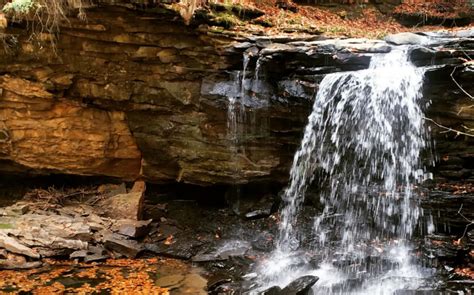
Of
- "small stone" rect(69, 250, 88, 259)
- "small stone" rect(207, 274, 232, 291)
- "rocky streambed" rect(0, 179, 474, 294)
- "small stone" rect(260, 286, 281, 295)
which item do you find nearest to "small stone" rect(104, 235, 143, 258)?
"rocky streambed" rect(0, 179, 474, 294)

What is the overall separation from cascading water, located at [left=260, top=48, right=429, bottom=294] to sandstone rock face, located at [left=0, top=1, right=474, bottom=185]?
305mm

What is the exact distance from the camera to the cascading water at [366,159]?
24.7 feet

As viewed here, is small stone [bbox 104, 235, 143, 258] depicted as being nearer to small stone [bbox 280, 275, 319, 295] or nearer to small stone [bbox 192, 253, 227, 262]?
small stone [bbox 192, 253, 227, 262]

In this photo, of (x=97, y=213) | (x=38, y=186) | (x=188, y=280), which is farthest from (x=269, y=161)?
(x=38, y=186)

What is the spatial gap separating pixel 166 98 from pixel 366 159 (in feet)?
14.3

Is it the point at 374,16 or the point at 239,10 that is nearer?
the point at 239,10

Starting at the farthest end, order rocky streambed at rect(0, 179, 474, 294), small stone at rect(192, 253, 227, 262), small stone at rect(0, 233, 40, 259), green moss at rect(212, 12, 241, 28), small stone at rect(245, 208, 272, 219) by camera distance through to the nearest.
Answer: small stone at rect(245, 208, 272, 219) → green moss at rect(212, 12, 241, 28) → small stone at rect(192, 253, 227, 262) → small stone at rect(0, 233, 40, 259) → rocky streambed at rect(0, 179, 474, 294)

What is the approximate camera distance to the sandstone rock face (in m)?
8.02

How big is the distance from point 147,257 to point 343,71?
5268 millimetres

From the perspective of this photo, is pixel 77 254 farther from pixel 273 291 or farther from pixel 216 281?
pixel 273 291

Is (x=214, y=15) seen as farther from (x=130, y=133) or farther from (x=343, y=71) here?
(x=130, y=133)

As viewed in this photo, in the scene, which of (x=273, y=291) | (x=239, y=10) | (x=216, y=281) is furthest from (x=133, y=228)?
(x=239, y=10)

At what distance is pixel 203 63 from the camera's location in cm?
855

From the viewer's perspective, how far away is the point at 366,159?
804 cm
